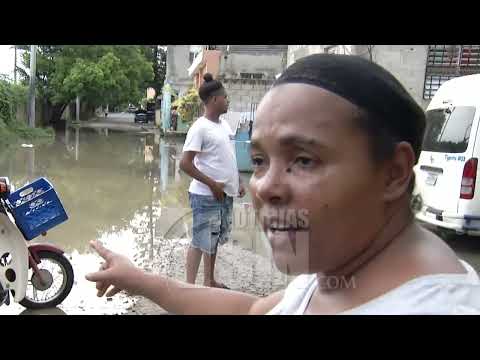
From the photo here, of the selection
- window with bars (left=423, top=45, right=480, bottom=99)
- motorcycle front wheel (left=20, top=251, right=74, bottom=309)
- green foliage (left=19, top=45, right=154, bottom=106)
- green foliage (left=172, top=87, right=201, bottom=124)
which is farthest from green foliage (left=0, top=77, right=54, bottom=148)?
motorcycle front wheel (left=20, top=251, right=74, bottom=309)

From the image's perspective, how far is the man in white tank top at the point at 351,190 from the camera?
76 centimetres

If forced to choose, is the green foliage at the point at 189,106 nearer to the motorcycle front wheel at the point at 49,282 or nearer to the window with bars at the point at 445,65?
the window with bars at the point at 445,65

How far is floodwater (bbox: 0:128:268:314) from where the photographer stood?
15.3 ft

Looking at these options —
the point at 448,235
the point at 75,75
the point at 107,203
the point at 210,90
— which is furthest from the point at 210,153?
the point at 75,75

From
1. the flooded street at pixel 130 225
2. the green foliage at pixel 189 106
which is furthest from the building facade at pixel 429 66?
the green foliage at pixel 189 106

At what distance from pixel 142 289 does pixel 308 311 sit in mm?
412

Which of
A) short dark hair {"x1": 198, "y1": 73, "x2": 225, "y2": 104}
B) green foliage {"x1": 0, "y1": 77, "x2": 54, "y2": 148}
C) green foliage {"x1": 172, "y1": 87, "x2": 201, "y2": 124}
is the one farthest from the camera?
green foliage {"x1": 172, "y1": 87, "x2": 201, "y2": 124}

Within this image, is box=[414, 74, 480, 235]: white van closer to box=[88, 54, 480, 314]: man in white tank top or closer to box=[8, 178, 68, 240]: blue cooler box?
box=[8, 178, 68, 240]: blue cooler box

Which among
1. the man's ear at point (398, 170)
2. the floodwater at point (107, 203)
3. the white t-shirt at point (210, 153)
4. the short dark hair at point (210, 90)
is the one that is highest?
the short dark hair at point (210, 90)

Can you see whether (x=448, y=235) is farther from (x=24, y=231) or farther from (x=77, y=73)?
(x=77, y=73)

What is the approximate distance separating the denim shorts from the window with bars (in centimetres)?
929

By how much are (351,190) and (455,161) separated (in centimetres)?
571
